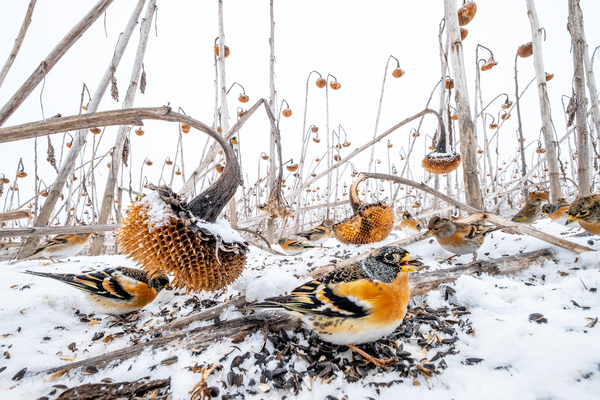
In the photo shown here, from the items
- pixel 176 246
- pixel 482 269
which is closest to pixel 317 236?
pixel 482 269

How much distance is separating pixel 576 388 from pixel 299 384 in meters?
0.97

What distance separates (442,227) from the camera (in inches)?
99.2

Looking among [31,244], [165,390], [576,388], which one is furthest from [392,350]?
[31,244]

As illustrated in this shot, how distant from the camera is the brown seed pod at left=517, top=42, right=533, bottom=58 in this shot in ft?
11.2

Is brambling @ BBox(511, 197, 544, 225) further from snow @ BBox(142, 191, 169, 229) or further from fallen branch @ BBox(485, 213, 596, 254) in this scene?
snow @ BBox(142, 191, 169, 229)

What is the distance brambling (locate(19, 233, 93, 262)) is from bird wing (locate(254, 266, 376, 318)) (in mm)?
3235

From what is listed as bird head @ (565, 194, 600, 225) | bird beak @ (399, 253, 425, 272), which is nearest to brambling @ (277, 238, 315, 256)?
bird beak @ (399, 253, 425, 272)

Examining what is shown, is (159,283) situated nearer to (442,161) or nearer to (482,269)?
(482,269)

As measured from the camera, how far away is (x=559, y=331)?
1.19m

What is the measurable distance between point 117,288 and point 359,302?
168 centimetres

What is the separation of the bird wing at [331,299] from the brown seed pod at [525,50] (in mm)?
3943

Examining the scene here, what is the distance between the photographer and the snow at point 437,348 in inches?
39.9

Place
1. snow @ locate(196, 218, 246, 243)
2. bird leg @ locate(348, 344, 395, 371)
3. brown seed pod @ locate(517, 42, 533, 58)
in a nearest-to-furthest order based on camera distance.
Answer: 1. bird leg @ locate(348, 344, 395, 371)
2. snow @ locate(196, 218, 246, 243)
3. brown seed pod @ locate(517, 42, 533, 58)

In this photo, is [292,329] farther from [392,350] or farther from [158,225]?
[158,225]
